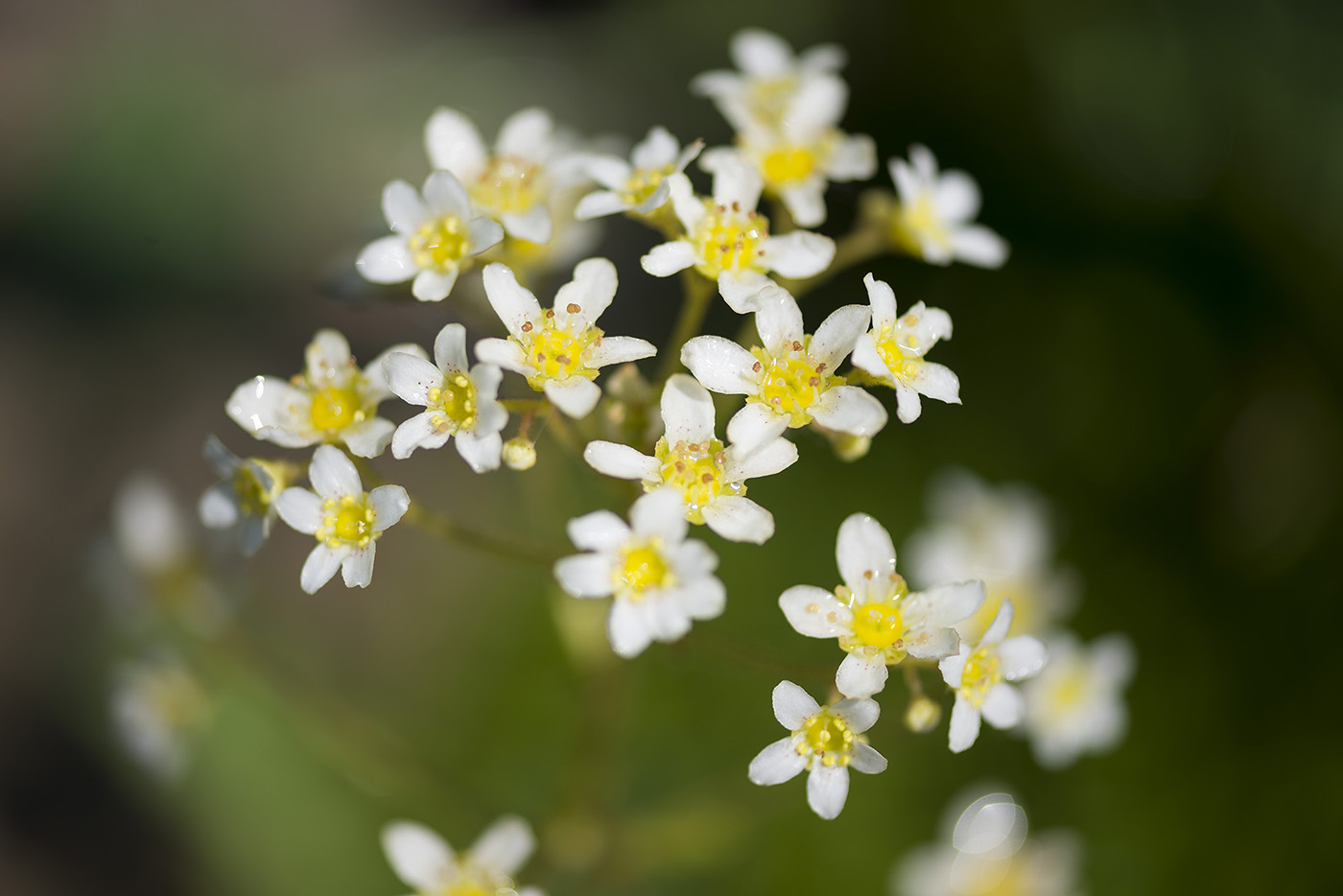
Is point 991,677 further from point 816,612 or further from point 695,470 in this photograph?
point 695,470

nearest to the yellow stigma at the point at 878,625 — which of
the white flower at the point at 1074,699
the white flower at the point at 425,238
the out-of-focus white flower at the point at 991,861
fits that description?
the white flower at the point at 425,238

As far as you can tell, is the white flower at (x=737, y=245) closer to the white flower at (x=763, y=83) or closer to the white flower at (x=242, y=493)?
the white flower at (x=763, y=83)

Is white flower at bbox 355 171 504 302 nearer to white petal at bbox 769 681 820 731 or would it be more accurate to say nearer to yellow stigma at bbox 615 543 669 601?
yellow stigma at bbox 615 543 669 601

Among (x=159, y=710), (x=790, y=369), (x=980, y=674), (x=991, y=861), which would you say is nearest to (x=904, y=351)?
(x=790, y=369)

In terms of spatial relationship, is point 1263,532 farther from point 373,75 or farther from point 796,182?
point 373,75

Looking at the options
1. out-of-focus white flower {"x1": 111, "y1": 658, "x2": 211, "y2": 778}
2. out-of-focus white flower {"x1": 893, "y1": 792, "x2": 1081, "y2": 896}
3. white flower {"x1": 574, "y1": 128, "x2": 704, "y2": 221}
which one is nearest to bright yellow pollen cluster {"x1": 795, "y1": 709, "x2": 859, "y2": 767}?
white flower {"x1": 574, "y1": 128, "x2": 704, "y2": 221}

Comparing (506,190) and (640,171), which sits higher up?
(506,190)

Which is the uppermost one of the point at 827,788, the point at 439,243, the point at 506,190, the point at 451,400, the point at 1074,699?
the point at 506,190
